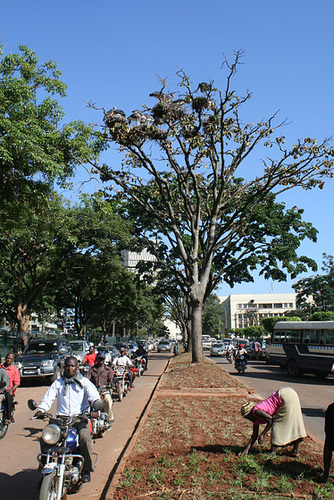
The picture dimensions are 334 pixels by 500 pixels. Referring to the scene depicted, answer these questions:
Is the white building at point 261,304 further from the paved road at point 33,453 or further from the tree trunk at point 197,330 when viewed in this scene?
the paved road at point 33,453

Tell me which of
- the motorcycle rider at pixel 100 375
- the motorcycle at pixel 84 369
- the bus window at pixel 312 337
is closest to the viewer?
the motorcycle rider at pixel 100 375

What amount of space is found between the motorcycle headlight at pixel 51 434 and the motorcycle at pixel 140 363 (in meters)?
16.3

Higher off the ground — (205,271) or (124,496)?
(205,271)

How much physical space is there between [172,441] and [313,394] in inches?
370

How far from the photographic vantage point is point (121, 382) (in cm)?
1397

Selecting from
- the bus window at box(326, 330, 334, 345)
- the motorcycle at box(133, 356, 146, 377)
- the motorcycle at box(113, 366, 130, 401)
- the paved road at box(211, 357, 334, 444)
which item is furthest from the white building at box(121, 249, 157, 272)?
the motorcycle at box(113, 366, 130, 401)

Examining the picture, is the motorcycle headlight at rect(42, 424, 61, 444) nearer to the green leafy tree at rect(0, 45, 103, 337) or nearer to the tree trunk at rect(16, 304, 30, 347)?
the green leafy tree at rect(0, 45, 103, 337)

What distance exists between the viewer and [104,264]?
27.7 meters

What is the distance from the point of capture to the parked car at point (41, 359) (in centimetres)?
1725

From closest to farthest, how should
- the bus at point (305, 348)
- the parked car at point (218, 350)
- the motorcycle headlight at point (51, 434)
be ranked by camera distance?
the motorcycle headlight at point (51, 434) → the bus at point (305, 348) → the parked car at point (218, 350)

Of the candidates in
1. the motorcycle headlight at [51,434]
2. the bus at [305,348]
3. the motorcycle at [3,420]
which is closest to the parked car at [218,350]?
the bus at [305,348]

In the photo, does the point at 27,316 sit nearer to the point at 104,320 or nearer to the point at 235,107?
the point at 235,107

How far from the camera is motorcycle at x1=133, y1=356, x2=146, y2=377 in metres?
21.6

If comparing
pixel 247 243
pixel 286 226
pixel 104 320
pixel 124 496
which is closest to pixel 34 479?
pixel 124 496
